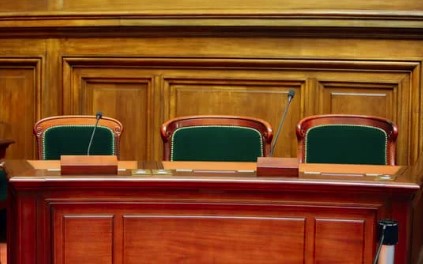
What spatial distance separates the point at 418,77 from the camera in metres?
3.61

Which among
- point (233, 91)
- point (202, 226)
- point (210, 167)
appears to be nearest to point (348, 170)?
point (210, 167)

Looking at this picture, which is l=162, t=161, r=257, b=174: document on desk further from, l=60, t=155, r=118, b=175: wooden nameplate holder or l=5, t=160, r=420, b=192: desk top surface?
l=60, t=155, r=118, b=175: wooden nameplate holder

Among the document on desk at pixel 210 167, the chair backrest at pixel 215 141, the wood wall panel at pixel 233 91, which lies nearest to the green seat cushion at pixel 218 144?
the chair backrest at pixel 215 141

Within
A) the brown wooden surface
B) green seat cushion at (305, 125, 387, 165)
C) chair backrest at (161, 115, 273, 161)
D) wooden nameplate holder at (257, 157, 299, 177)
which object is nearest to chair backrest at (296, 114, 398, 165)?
green seat cushion at (305, 125, 387, 165)

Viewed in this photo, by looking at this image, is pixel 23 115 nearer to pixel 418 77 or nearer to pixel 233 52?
pixel 233 52

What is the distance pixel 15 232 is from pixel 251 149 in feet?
4.35

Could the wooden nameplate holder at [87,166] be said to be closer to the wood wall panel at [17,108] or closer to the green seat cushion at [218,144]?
the green seat cushion at [218,144]

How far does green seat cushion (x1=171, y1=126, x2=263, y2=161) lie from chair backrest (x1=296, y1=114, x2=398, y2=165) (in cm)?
22

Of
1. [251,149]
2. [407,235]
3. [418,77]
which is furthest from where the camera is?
[418,77]

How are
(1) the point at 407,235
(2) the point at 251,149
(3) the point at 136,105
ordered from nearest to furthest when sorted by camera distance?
(1) the point at 407,235 < (2) the point at 251,149 < (3) the point at 136,105

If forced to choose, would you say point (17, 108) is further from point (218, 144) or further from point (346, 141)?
point (346, 141)

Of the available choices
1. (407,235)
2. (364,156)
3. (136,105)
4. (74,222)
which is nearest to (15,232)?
(74,222)

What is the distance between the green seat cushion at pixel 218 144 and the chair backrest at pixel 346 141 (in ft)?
0.71

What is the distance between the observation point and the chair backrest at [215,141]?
2.84 m
